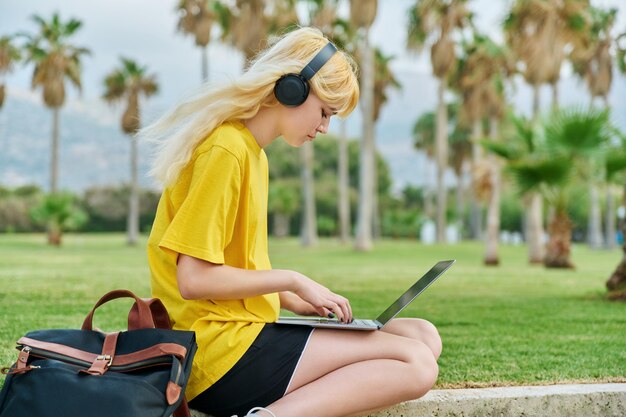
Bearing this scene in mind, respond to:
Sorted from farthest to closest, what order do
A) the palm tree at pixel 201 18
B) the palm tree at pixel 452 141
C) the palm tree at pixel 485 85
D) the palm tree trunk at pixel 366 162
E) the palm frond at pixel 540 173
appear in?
the palm tree at pixel 452 141 → the palm tree at pixel 201 18 → the palm tree trunk at pixel 366 162 → the palm tree at pixel 485 85 → the palm frond at pixel 540 173

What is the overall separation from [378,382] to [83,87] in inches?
1409

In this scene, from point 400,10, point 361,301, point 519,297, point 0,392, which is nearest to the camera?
point 0,392

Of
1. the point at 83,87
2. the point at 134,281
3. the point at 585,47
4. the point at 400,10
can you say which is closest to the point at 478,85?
the point at 400,10

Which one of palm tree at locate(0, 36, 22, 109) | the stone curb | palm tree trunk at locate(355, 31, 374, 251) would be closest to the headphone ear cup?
the stone curb

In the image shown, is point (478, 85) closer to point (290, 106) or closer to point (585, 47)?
point (585, 47)

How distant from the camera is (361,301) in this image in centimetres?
858

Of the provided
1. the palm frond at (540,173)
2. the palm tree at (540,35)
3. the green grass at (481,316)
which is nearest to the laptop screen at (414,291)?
the green grass at (481,316)

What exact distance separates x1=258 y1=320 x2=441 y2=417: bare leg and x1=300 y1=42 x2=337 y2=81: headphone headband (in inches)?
32.5

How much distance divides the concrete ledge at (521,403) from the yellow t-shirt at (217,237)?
783mm

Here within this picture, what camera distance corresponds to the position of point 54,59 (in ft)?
117

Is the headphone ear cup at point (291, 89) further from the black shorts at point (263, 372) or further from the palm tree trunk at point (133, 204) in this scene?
the palm tree trunk at point (133, 204)

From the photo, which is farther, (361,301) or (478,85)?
(478,85)

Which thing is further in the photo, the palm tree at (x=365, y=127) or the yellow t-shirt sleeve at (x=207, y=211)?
the palm tree at (x=365, y=127)

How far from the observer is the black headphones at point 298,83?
242 cm
